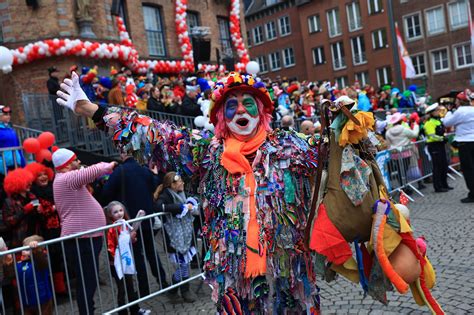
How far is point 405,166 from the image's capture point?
1000cm

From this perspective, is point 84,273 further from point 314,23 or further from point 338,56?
point 314,23

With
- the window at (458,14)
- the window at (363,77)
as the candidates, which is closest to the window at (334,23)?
the window at (363,77)

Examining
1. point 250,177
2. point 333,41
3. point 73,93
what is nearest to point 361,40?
point 333,41

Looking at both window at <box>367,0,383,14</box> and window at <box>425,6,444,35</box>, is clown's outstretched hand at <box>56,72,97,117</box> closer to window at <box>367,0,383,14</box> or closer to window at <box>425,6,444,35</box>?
window at <box>425,6,444,35</box>

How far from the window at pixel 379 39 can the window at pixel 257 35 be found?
12.3 metres

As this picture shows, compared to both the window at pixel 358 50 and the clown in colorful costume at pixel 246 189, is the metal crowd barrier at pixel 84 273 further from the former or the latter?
the window at pixel 358 50

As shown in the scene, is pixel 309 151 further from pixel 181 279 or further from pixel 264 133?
pixel 181 279

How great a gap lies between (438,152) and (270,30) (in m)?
37.8

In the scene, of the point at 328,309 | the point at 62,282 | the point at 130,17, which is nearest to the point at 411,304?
the point at 328,309

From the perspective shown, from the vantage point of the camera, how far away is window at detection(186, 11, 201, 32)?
72.1ft

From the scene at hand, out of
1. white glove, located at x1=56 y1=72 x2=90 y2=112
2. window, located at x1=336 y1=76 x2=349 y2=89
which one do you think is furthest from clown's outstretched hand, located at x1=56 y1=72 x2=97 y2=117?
window, located at x1=336 y1=76 x2=349 y2=89

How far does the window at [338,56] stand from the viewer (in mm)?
39875

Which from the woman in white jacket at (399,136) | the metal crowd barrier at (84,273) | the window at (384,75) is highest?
the window at (384,75)

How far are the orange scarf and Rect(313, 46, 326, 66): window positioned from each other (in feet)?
130
